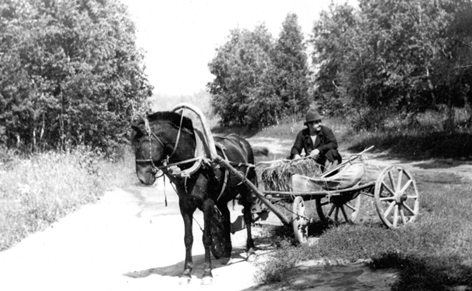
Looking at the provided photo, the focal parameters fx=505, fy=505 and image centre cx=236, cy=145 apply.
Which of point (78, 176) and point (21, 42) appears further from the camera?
point (21, 42)

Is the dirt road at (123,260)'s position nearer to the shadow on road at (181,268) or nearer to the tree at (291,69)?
the shadow on road at (181,268)

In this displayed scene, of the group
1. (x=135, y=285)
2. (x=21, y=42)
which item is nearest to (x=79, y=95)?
(x=21, y=42)

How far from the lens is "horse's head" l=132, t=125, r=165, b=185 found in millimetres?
6461

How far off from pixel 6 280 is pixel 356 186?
576 centimetres

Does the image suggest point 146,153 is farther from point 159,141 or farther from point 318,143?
point 318,143

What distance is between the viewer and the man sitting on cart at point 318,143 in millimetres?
8602

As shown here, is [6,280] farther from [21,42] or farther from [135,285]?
[21,42]

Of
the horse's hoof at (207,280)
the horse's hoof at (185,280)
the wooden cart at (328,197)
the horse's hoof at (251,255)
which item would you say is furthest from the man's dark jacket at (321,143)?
the horse's hoof at (185,280)

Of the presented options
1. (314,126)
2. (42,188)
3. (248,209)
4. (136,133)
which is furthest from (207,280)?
(42,188)

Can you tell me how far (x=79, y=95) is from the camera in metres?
19.8

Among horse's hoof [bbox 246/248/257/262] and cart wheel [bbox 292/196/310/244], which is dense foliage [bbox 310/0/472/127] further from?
horse's hoof [bbox 246/248/257/262]

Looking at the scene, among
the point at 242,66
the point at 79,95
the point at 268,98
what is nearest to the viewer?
the point at 79,95

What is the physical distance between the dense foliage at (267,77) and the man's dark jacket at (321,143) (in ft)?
117

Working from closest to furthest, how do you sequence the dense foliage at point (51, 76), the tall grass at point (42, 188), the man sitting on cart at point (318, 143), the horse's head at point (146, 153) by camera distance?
the horse's head at point (146, 153) < the man sitting on cart at point (318, 143) < the tall grass at point (42, 188) < the dense foliage at point (51, 76)
